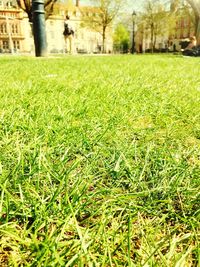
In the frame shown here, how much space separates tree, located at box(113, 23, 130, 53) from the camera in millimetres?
69875

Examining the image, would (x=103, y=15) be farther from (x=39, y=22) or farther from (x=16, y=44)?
(x=39, y=22)

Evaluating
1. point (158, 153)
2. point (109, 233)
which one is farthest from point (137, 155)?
point (109, 233)

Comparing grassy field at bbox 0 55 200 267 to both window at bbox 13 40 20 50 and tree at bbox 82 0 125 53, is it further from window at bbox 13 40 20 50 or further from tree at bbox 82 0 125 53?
window at bbox 13 40 20 50

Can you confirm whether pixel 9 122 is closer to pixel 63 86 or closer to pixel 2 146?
pixel 2 146

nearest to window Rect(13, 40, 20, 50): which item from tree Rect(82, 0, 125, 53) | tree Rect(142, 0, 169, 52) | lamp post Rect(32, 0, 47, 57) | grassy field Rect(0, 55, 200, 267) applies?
tree Rect(82, 0, 125, 53)

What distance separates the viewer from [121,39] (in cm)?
7206

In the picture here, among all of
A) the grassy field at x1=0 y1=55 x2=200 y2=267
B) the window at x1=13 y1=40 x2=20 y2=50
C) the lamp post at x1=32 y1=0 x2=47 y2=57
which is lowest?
the grassy field at x1=0 y1=55 x2=200 y2=267

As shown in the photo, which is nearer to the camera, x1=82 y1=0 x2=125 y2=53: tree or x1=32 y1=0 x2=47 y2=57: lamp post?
x1=32 y1=0 x2=47 y2=57: lamp post

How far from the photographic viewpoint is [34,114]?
206 cm

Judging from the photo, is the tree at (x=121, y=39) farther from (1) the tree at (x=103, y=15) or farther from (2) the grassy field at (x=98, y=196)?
(2) the grassy field at (x=98, y=196)

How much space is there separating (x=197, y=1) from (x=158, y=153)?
926 inches

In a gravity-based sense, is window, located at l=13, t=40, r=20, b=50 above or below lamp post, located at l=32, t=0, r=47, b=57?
above

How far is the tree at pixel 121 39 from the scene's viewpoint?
229 ft

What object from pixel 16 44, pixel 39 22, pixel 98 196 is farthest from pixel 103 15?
pixel 98 196
